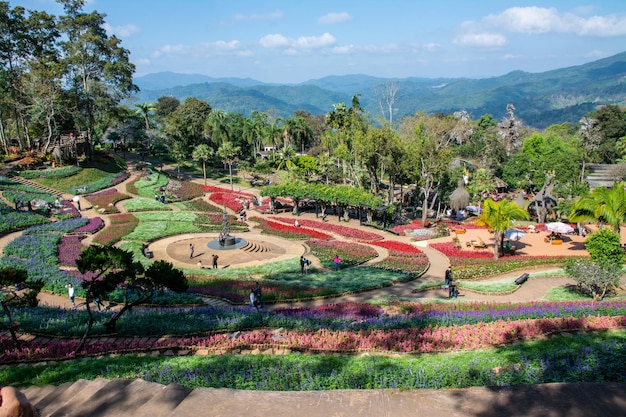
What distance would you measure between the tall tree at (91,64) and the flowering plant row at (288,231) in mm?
37555

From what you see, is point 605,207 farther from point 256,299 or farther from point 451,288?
point 256,299

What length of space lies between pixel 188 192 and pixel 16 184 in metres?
20.5

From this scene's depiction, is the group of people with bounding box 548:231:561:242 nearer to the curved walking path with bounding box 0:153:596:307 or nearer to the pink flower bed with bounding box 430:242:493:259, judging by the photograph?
the curved walking path with bounding box 0:153:596:307

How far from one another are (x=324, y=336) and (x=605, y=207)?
1013 inches

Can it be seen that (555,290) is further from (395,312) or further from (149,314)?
(149,314)

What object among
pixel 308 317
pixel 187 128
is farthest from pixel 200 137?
pixel 308 317

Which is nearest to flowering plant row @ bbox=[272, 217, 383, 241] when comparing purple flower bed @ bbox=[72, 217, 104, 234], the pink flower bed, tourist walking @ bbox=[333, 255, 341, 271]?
the pink flower bed

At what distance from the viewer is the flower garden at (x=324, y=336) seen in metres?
10.8

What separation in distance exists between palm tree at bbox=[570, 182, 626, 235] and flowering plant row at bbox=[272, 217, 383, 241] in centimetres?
1790

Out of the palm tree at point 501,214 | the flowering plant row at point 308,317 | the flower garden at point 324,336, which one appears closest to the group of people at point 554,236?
the flower garden at point 324,336

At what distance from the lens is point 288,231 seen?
42.5m

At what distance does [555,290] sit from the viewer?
82.5 feet

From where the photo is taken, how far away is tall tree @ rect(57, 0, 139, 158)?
2463 inches

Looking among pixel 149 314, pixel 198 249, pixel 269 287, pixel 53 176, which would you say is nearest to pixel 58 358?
pixel 149 314
